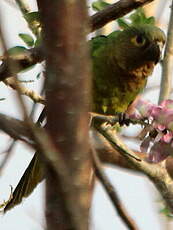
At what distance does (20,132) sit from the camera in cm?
84

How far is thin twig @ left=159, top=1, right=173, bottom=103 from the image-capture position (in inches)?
99.4

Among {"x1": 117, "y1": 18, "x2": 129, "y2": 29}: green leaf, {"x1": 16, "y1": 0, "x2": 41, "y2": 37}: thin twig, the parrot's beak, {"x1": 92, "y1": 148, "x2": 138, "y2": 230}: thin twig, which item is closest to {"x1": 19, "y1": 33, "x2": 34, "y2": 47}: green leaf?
{"x1": 16, "y1": 0, "x2": 41, "y2": 37}: thin twig

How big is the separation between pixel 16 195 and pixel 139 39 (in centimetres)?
113

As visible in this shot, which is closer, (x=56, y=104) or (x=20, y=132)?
(x=56, y=104)

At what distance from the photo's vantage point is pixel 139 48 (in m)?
2.97

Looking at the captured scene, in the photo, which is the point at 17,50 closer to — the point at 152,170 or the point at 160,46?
the point at 152,170

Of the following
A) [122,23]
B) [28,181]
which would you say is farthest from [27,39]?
[28,181]

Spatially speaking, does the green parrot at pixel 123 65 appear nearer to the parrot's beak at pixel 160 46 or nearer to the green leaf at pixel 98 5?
the parrot's beak at pixel 160 46

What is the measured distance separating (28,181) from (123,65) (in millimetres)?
836

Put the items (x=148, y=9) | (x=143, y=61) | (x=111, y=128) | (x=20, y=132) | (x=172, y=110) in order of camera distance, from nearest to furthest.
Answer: (x=20, y=132)
(x=172, y=110)
(x=111, y=128)
(x=143, y=61)
(x=148, y=9)

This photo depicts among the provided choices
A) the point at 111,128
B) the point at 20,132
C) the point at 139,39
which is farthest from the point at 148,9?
the point at 20,132

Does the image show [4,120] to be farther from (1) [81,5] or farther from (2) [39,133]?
(1) [81,5]

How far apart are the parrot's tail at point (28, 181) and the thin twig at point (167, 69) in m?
0.65

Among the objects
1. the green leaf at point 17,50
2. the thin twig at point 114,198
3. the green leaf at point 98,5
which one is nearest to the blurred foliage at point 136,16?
the green leaf at point 98,5
